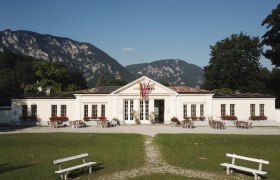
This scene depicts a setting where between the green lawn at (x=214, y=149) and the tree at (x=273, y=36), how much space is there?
21.2 m

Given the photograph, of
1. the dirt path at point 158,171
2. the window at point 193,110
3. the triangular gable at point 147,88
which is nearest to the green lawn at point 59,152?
the dirt path at point 158,171

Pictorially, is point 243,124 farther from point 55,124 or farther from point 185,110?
point 55,124

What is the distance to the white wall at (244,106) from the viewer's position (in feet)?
117

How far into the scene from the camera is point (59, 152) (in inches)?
697

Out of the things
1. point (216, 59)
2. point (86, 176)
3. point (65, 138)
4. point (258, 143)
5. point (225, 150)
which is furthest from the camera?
point (216, 59)

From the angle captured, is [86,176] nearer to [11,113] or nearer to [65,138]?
[65,138]

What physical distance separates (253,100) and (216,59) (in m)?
25.3

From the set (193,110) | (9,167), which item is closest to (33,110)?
(193,110)

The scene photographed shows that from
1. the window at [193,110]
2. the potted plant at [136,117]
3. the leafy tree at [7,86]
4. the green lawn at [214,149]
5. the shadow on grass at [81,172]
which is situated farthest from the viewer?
the leafy tree at [7,86]

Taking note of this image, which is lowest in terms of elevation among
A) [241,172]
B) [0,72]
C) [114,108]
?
[241,172]

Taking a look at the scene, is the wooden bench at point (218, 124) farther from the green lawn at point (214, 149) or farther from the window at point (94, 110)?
the window at point (94, 110)

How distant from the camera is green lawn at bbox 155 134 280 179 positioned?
569 inches

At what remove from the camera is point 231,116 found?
116 ft

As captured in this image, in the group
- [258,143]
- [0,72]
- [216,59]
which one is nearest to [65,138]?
[258,143]
